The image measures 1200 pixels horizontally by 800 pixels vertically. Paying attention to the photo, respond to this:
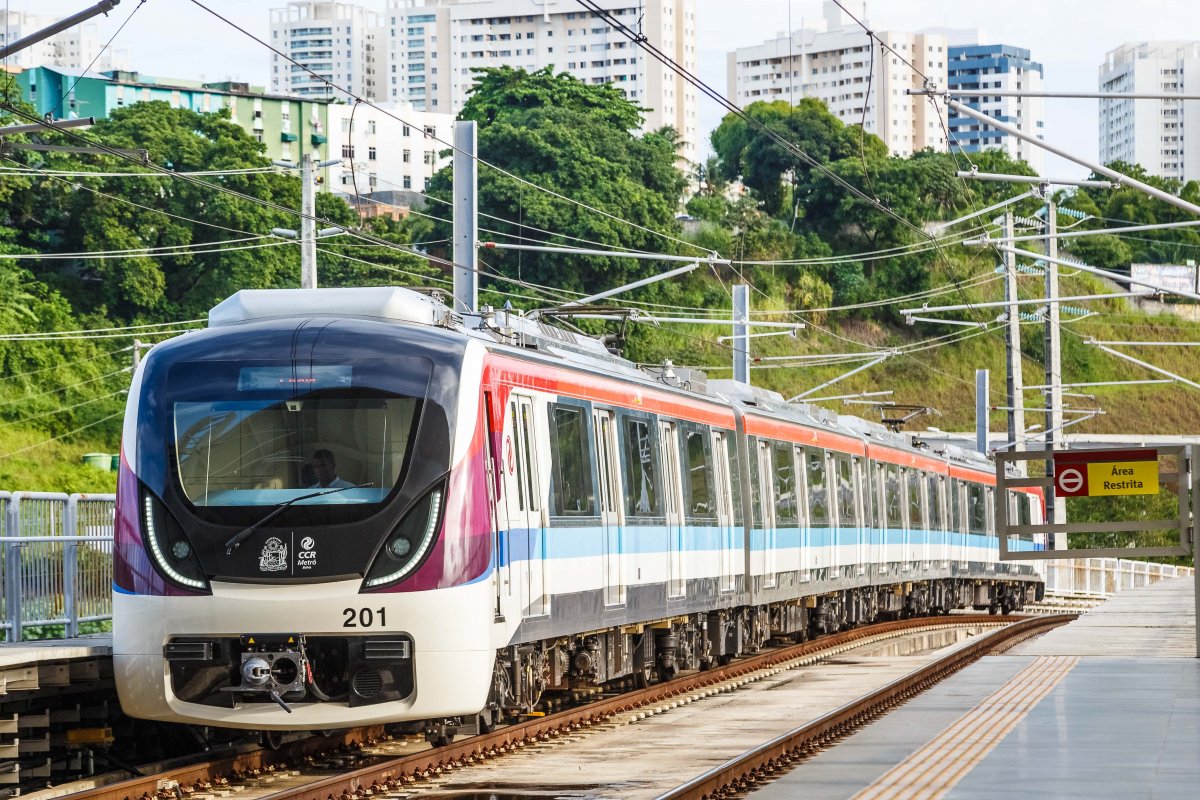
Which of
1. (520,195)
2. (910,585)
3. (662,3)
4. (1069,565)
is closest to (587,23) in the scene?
(662,3)

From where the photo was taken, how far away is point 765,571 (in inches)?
975

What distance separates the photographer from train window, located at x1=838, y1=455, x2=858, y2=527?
3003cm

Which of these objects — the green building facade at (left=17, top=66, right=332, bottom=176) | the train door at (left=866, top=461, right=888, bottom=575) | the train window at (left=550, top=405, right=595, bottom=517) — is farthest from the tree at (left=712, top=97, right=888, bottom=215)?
the train window at (left=550, top=405, right=595, bottom=517)

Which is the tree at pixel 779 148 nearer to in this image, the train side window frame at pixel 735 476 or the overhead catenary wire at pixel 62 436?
the overhead catenary wire at pixel 62 436

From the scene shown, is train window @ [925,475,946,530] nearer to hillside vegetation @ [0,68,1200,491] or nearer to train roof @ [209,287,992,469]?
hillside vegetation @ [0,68,1200,491]

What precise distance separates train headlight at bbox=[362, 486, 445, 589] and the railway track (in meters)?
1.29

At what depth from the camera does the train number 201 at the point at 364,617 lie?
1282cm

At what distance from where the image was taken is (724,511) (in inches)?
882

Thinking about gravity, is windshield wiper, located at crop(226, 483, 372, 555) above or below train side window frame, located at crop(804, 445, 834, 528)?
below

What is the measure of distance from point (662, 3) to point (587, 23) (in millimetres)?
7416

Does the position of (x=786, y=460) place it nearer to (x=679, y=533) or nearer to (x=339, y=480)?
(x=679, y=533)

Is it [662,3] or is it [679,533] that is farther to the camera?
[662,3]

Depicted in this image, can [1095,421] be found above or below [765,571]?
above

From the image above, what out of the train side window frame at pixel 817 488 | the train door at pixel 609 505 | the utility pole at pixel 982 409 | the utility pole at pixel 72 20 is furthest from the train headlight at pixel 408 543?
the utility pole at pixel 982 409
